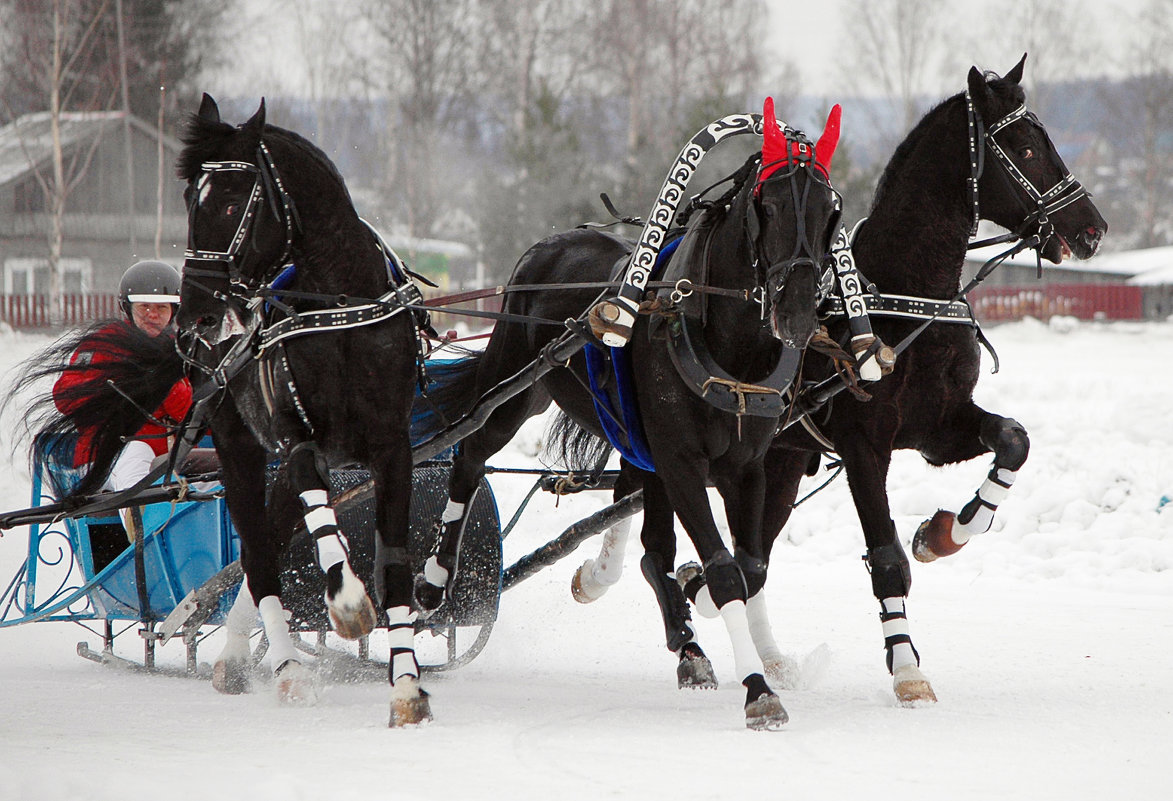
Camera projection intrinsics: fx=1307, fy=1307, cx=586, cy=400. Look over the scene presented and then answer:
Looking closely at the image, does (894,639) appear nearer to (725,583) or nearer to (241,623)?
(725,583)

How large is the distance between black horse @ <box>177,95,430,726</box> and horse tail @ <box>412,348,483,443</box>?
41.3 inches

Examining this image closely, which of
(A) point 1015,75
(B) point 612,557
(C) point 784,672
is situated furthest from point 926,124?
(B) point 612,557

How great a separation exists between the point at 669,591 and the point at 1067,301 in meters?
28.1

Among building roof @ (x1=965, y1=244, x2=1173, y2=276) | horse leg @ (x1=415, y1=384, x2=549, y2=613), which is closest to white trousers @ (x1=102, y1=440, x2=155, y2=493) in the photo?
horse leg @ (x1=415, y1=384, x2=549, y2=613)

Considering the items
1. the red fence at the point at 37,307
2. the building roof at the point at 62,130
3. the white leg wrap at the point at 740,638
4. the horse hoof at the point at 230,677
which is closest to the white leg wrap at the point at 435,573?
the horse hoof at the point at 230,677

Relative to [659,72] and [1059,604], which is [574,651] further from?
[659,72]

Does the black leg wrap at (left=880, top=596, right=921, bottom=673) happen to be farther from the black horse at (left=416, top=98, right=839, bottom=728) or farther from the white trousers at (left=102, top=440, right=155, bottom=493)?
the white trousers at (left=102, top=440, right=155, bottom=493)

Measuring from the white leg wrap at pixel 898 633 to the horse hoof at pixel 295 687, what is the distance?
2.07 m

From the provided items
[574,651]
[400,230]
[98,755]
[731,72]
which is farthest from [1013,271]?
[98,755]

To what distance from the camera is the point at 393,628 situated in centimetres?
436

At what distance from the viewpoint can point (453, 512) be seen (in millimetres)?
5770

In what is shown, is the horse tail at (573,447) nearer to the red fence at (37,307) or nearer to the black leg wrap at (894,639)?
the black leg wrap at (894,639)

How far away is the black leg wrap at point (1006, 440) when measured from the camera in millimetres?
4656

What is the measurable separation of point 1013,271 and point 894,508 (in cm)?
2978
